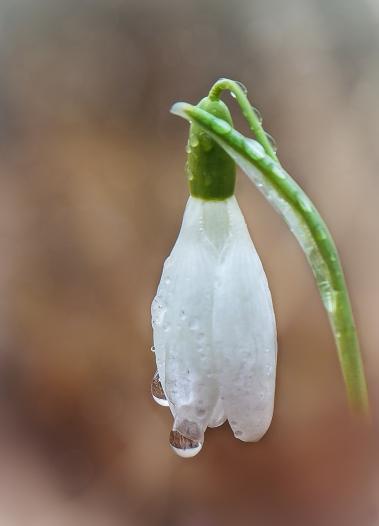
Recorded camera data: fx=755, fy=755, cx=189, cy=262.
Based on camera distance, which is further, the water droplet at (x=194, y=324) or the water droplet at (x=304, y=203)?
the water droplet at (x=194, y=324)

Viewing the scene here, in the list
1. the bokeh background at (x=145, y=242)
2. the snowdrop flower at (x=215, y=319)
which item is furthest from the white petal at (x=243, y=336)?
the bokeh background at (x=145, y=242)

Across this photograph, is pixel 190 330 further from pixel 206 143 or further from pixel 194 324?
pixel 206 143

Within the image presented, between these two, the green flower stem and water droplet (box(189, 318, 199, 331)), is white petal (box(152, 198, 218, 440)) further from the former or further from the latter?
the green flower stem

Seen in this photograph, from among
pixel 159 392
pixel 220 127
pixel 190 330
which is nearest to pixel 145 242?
pixel 159 392

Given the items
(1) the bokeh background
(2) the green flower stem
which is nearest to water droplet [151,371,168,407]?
(2) the green flower stem

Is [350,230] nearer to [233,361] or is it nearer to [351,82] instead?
[351,82]

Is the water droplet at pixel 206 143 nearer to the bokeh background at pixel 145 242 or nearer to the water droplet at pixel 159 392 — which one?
the water droplet at pixel 159 392

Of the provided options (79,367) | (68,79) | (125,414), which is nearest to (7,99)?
(68,79)
